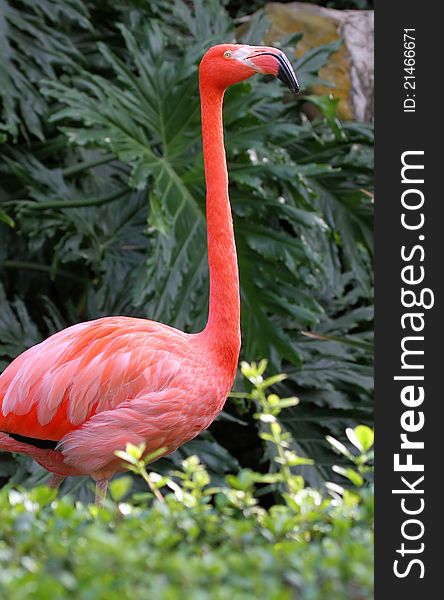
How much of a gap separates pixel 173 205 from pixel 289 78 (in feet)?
5.57

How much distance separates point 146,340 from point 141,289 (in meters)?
1.10

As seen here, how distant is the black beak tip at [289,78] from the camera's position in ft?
9.42

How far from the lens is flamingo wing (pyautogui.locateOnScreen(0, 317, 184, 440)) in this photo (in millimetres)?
3086

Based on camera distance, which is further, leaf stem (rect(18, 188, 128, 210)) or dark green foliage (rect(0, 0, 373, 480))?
leaf stem (rect(18, 188, 128, 210))

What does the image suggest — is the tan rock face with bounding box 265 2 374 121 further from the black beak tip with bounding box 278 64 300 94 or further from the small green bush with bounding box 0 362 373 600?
the small green bush with bounding box 0 362 373 600

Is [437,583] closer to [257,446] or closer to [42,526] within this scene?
[42,526]

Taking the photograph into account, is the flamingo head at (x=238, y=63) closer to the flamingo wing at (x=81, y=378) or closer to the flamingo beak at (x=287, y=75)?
the flamingo beak at (x=287, y=75)

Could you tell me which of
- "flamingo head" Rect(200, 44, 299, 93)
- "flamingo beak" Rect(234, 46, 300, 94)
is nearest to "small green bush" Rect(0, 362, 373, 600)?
"flamingo beak" Rect(234, 46, 300, 94)

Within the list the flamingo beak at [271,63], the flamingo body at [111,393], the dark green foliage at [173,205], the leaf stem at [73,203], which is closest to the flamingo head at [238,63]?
the flamingo beak at [271,63]

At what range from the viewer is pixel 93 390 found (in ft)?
10.1

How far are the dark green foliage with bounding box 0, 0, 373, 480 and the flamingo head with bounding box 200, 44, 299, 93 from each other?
108 cm

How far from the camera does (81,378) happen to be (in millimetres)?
3086

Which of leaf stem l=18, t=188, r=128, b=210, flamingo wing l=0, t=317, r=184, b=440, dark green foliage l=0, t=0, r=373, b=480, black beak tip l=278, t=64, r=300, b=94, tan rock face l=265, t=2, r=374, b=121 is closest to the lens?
black beak tip l=278, t=64, r=300, b=94

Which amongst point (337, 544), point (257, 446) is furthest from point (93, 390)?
point (257, 446)
